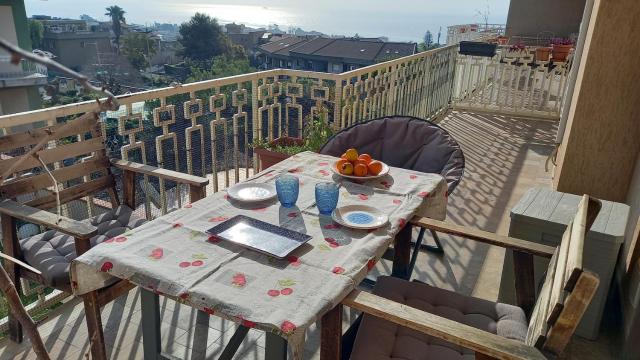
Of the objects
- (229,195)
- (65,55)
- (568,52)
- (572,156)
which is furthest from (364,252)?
(65,55)

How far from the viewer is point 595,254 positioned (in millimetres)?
2064

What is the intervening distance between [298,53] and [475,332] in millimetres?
45453

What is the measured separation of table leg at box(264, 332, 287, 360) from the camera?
4.29 feet

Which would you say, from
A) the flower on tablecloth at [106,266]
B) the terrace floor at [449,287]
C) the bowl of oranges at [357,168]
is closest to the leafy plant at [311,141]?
the terrace floor at [449,287]

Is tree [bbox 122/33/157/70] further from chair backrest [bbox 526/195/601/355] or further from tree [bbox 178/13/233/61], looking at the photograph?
chair backrest [bbox 526/195/601/355]

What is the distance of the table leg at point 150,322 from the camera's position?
1.59 metres

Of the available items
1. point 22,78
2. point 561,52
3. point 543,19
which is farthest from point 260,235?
point 22,78

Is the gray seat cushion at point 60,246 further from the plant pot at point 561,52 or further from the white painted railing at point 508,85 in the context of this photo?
the plant pot at point 561,52

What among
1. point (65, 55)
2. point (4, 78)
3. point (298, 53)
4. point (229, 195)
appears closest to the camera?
point (229, 195)

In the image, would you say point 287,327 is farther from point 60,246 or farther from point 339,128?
point 339,128

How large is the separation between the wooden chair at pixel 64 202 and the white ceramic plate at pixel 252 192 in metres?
0.31

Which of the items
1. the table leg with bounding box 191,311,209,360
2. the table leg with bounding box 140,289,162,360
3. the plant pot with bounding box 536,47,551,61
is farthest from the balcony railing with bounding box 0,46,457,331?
the plant pot with bounding box 536,47,551,61

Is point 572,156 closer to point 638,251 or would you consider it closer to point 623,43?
point 623,43

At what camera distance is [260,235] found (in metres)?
1.56
